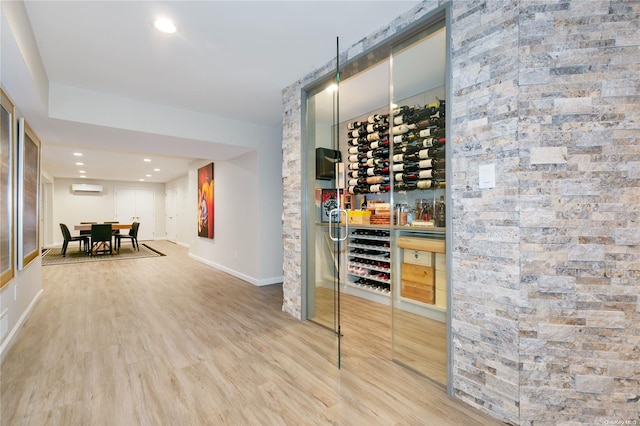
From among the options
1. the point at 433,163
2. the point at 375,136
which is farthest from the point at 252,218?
the point at 433,163

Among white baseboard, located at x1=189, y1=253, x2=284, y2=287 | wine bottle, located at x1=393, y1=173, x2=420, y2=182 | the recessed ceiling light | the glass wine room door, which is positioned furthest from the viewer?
white baseboard, located at x1=189, y1=253, x2=284, y2=287

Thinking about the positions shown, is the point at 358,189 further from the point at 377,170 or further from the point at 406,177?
the point at 406,177

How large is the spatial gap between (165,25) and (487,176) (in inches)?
104

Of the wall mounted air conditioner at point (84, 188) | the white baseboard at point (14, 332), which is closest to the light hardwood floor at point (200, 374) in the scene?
the white baseboard at point (14, 332)

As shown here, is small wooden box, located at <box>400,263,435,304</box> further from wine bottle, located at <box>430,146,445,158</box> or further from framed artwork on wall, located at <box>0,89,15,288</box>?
framed artwork on wall, located at <box>0,89,15,288</box>

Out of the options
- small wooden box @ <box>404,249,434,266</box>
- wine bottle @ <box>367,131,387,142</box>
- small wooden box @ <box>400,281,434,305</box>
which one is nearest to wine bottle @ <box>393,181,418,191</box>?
small wooden box @ <box>404,249,434,266</box>

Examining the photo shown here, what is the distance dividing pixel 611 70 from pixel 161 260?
8.38m

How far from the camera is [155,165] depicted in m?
8.55

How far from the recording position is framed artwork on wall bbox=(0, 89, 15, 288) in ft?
8.23

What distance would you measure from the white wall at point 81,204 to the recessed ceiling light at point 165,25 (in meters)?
11.8

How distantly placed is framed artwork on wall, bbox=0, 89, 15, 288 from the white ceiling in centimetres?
24

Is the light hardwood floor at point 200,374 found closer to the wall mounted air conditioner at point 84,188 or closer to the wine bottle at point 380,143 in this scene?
the wine bottle at point 380,143

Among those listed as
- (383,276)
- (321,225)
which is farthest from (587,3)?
(383,276)

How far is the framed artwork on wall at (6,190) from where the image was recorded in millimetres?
2510
